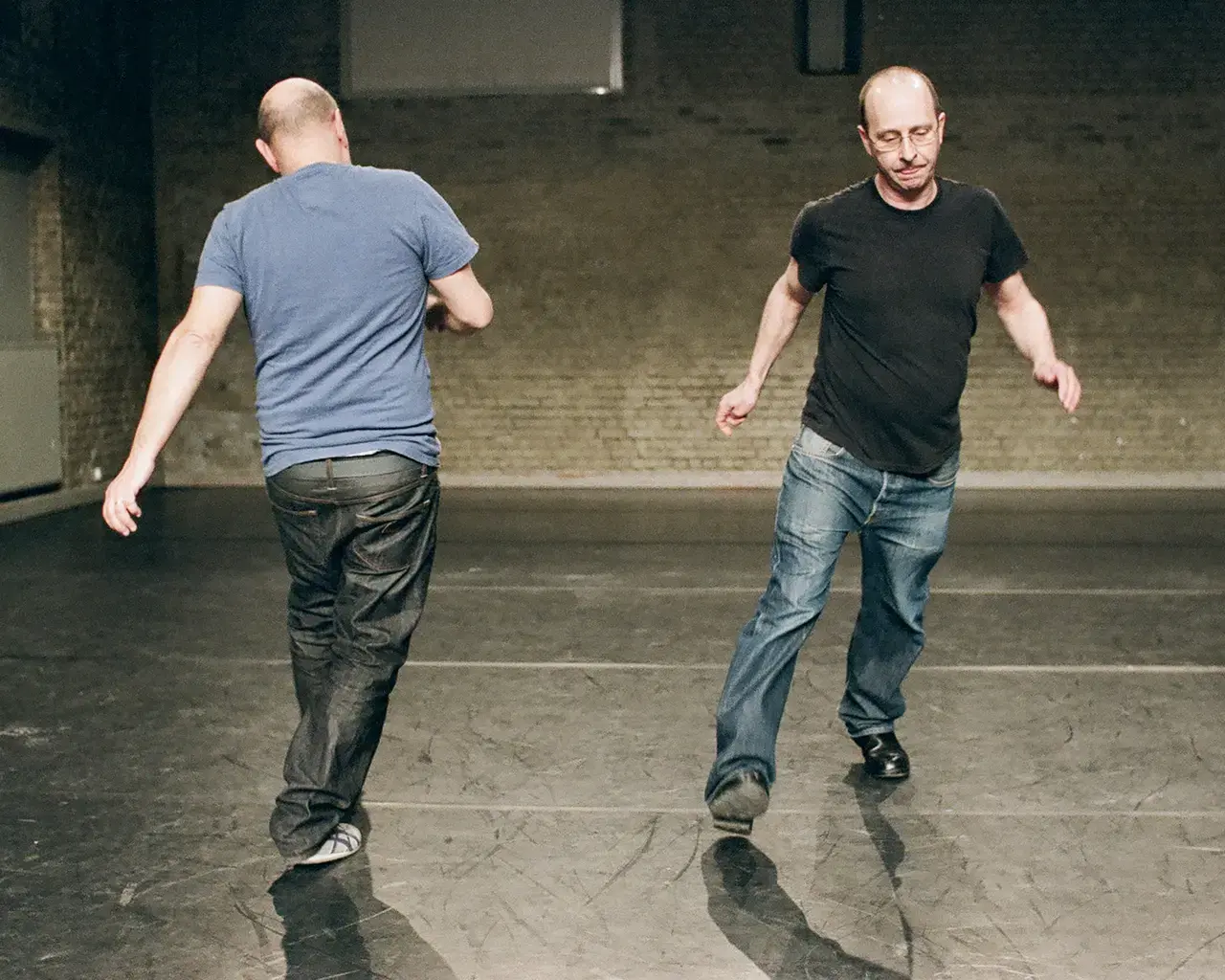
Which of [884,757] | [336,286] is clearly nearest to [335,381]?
[336,286]

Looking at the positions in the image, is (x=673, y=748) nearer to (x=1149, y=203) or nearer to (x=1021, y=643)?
(x=1021, y=643)

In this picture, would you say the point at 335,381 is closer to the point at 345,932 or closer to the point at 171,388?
the point at 171,388

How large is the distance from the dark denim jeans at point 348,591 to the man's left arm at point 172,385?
273mm

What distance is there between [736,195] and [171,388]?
8.73 metres

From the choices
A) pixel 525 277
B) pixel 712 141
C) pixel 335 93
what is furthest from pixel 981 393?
pixel 335 93

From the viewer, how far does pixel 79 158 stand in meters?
10.5

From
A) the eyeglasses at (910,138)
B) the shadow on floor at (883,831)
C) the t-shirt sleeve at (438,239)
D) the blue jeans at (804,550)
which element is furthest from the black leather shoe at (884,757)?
the t-shirt sleeve at (438,239)

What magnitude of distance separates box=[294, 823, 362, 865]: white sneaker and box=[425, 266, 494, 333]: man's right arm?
3.57ft

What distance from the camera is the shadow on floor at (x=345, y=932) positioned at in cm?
267

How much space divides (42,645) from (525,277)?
642 cm

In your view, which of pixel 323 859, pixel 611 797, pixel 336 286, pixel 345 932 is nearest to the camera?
pixel 345 932

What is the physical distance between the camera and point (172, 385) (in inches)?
115

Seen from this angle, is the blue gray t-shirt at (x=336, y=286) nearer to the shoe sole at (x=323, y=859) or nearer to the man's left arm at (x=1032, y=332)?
the shoe sole at (x=323, y=859)

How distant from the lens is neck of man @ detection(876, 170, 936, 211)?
3.33 metres
